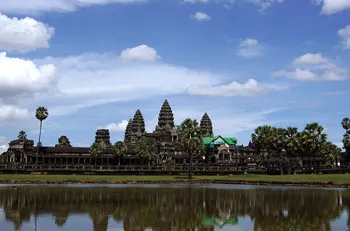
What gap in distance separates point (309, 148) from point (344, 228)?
88975mm

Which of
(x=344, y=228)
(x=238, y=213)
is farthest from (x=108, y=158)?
(x=344, y=228)

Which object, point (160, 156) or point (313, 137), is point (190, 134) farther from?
point (160, 156)

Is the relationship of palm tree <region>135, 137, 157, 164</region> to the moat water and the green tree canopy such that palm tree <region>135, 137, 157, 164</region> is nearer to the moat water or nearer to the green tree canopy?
the green tree canopy

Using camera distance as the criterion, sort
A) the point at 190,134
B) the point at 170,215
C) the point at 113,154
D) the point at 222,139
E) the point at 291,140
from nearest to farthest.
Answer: the point at 170,215
the point at 190,134
the point at 291,140
the point at 113,154
the point at 222,139

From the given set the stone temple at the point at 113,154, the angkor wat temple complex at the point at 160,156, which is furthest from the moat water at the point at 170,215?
the stone temple at the point at 113,154

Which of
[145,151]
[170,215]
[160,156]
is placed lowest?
[170,215]

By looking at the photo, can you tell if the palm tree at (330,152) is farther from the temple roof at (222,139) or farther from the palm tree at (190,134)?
the palm tree at (190,134)

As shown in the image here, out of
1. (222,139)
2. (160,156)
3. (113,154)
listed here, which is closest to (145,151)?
(113,154)

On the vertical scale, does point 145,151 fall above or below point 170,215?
above

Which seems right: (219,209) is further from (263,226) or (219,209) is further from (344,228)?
(344,228)

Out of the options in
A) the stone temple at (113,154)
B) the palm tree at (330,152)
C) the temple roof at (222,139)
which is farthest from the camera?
the temple roof at (222,139)

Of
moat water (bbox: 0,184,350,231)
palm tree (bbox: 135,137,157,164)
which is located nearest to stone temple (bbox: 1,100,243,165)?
palm tree (bbox: 135,137,157,164)

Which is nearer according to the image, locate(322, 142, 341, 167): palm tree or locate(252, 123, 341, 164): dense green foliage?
locate(252, 123, 341, 164): dense green foliage

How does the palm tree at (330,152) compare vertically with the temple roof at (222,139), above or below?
below
